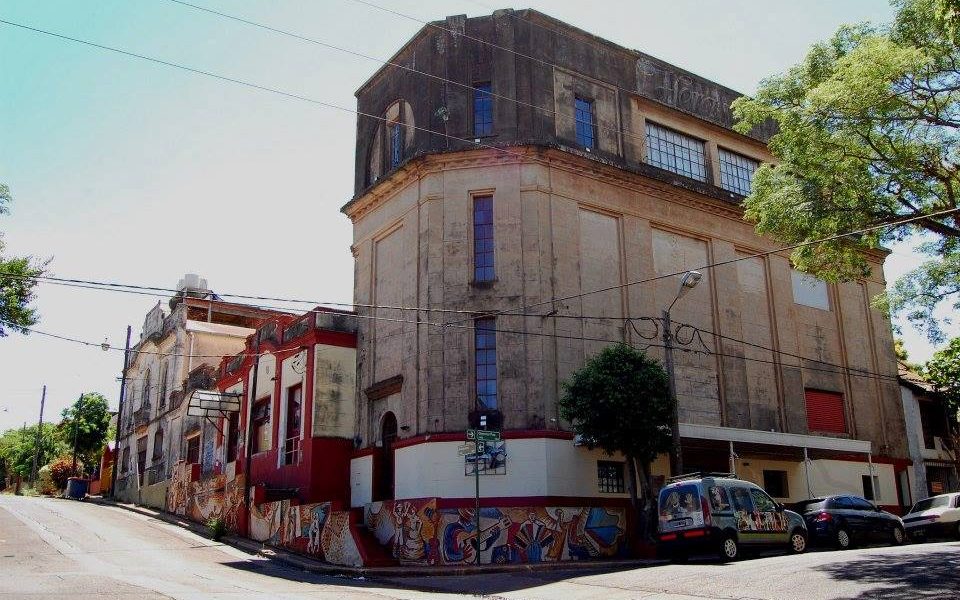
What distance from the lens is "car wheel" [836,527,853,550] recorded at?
19984mm

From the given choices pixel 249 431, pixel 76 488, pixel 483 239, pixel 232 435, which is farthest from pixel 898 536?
pixel 76 488

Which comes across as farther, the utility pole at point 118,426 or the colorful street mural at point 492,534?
the utility pole at point 118,426

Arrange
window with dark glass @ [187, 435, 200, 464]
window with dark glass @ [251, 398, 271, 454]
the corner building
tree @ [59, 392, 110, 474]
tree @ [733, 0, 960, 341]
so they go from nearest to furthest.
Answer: tree @ [733, 0, 960, 341], the corner building, window with dark glass @ [251, 398, 271, 454], window with dark glass @ [187, 435, 200, 464], tree @ [59, 392, 110, 474]

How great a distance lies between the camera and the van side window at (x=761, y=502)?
18.2m

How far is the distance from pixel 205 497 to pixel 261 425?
3392 millimetres

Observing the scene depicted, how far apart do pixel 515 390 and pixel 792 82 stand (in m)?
10.5

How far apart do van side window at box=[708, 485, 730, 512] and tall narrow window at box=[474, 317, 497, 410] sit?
7.22 meters

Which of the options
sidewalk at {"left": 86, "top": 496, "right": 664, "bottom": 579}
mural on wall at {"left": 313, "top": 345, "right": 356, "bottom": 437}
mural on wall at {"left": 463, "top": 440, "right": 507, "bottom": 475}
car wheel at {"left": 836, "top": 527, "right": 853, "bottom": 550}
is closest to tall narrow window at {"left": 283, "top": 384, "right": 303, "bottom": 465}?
mural on wall at {"left": 313, "top": 345, "right": 356, "bottom": 437}

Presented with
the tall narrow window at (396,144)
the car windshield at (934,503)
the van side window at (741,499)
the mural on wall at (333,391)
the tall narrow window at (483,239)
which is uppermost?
the tall narrow window at (396,144)

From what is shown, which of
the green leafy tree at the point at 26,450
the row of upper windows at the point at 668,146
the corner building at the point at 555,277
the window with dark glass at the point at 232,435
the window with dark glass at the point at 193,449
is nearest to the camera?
the corner building at the point at 555,277

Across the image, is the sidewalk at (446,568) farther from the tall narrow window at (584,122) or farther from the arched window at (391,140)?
the tall narrow window at (584,122)

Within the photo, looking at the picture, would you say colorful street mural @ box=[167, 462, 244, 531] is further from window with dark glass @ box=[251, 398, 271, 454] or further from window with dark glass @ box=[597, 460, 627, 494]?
window with dark glass @ box=[597, 460, 627, 494]

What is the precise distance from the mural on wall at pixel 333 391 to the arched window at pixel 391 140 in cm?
616

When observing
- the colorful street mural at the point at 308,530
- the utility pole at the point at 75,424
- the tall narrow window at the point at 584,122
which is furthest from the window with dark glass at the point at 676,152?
the utility pole at the point at 75,424
